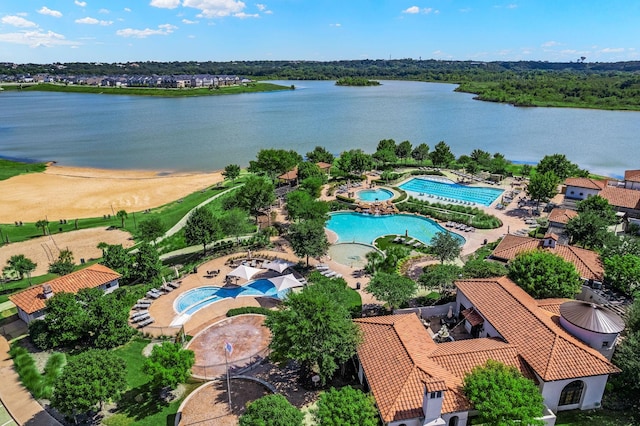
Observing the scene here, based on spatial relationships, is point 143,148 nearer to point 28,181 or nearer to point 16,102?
point 28,181

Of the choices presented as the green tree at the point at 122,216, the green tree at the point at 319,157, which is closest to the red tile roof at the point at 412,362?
the green tree at the point at 122,216

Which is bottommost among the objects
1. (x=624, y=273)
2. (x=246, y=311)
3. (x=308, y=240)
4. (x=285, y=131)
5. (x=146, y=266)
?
(x=246, y=311)

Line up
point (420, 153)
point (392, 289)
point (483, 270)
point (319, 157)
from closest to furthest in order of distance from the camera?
point (392, 289) < point (483, 270) < point (319, 157) < point (420, 153)

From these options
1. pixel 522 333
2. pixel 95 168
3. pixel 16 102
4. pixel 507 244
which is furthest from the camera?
pixel 16 102

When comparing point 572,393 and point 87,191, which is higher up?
point 572,393

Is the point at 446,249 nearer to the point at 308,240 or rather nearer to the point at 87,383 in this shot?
the point at 308,240

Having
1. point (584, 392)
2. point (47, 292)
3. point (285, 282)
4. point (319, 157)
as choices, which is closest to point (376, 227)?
point (285, 282)

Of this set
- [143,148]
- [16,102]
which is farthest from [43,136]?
[16,102]

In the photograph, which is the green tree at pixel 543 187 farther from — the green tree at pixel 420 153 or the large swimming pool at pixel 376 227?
the green tree at pixel 420 153
